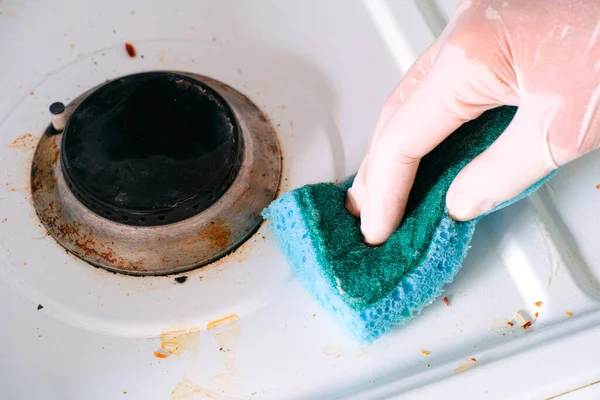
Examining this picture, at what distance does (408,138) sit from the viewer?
0.57 meters

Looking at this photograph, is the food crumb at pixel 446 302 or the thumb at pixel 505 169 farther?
the food crumb at pixel 446 302

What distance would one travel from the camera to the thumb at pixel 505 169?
1.64ft

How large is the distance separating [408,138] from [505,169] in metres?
0.09

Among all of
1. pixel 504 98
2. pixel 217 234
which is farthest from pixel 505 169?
pixel 217 234

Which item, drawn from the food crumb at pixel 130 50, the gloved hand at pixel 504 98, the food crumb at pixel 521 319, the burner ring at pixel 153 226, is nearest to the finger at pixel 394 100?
the gloved hand at pixel 504 98

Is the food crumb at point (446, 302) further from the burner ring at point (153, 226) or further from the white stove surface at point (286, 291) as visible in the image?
the burner ring at point (153, 226)

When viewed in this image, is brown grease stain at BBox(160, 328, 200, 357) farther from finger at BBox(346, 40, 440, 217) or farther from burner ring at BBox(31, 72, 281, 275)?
finger at BBox(346, 40, 440, 217)

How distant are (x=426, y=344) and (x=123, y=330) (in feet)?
1.06

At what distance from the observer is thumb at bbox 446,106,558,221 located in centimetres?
50

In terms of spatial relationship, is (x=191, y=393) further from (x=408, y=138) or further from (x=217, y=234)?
(x=408, y=138)

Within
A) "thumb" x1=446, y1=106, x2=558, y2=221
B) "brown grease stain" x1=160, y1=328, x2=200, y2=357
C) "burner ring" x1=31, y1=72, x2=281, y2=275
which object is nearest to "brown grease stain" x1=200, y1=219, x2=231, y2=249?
"burner ring" x1=31, y1=72, x2=281, y2=275

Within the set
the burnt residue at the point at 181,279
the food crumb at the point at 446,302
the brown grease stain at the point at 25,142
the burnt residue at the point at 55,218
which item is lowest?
the food crumb at the point at 446,302

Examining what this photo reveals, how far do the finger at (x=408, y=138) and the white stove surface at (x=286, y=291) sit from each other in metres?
0.11

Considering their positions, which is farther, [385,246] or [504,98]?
[385,246]
